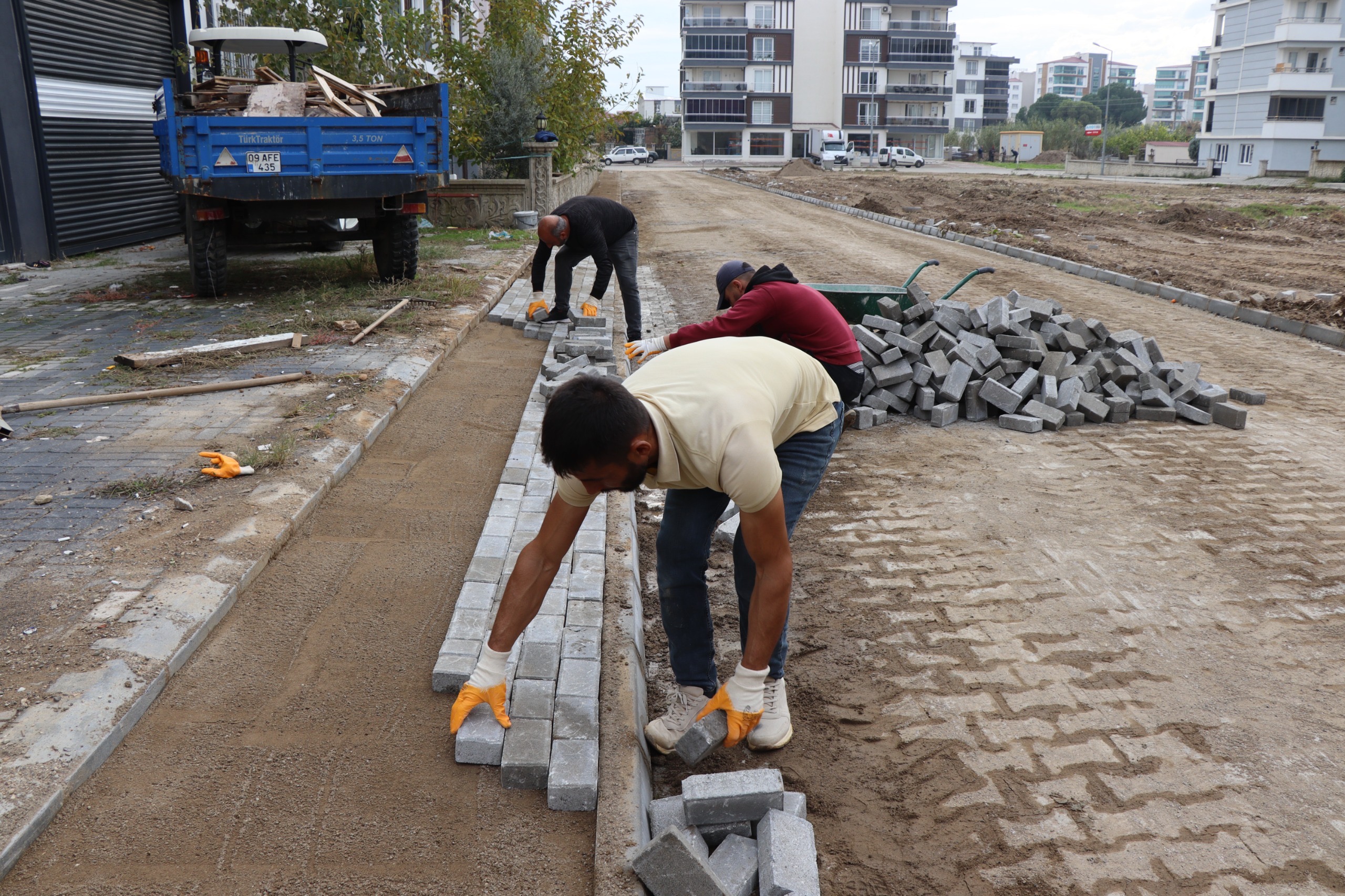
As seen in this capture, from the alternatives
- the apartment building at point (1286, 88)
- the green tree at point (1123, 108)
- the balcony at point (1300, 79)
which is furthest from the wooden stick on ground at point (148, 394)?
the green tree at point (1123, 108)

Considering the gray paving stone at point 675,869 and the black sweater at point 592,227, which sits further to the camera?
the black sweater at point 592,227

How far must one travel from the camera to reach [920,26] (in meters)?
76.6

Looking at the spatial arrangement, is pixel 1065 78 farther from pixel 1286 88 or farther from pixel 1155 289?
pixel 1155 289

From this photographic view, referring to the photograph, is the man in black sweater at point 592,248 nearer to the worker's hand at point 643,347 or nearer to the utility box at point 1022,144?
the worker's hand at point 643,347

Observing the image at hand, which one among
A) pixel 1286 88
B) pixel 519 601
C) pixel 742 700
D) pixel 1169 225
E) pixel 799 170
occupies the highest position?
pixel 1286 88

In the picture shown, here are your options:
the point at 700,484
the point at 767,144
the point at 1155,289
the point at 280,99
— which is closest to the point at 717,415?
the point at 700,484

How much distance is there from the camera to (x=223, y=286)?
9836 millimetres

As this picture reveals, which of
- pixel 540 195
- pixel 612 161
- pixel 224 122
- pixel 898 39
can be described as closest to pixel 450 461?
pixel 224 122

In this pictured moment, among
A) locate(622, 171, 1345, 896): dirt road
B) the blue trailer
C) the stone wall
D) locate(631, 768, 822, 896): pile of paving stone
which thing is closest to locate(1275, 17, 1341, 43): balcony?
the stone wall

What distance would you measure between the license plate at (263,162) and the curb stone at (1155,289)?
35.1 ft

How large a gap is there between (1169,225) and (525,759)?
22.0 meters

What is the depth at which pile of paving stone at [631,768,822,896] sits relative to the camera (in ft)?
8.07

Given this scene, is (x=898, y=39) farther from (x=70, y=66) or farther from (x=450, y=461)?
(x=450, y=461)

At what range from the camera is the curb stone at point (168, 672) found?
8.46ft
